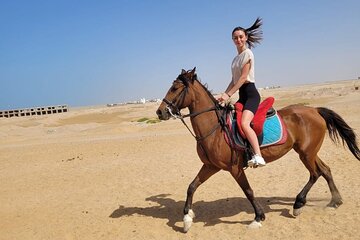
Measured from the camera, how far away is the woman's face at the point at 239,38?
6.59 m

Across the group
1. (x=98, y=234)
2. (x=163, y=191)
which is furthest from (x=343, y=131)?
(x=98, y=234)

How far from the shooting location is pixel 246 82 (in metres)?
6.65

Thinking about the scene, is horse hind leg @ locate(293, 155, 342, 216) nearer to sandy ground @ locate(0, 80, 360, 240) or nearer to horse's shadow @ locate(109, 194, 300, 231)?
sandy ground @ locate(0, 80, 360, 240)

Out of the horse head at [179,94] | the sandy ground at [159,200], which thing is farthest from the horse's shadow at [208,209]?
the horse head at [179,94]

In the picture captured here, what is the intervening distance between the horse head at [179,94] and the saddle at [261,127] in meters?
0.91

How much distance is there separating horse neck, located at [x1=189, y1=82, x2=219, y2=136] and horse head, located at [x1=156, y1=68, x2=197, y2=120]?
163 mm

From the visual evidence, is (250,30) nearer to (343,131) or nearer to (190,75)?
(190,75)

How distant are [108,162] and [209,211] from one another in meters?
8.02

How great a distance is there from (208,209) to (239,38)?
372 centimetres

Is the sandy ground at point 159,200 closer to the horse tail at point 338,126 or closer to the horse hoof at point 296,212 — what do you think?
the horse hoof at point 296,212

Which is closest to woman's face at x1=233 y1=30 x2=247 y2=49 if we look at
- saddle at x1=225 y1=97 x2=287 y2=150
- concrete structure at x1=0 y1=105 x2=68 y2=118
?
saddle at x1=225 y1=97 x2=287 y2=150

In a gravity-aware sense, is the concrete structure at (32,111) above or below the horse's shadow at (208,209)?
below

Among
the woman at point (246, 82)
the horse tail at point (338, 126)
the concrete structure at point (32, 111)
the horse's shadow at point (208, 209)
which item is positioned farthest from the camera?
the concrete structure at point (32, 111)

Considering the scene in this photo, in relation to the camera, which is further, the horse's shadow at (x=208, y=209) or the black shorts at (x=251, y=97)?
the horse's shadow at (x=208, y=209)
